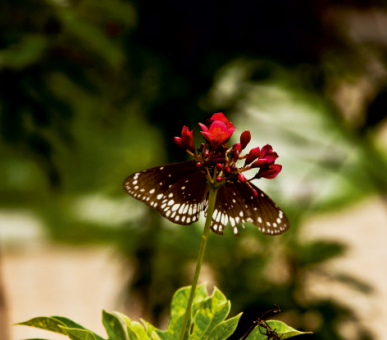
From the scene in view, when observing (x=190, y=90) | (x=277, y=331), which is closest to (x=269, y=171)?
(x=277, y=331)

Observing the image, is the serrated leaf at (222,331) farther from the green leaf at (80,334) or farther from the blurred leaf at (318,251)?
the blurred leaf at (318,251)

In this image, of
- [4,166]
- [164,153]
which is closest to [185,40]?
[164,153]

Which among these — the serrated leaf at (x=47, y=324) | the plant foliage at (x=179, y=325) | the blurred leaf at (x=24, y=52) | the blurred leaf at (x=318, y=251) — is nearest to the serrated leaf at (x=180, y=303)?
the plant foliage at (x=179, y=325)

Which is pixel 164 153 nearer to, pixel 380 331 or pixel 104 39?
pixel 104 39

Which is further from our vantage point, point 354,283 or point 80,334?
point 354,283

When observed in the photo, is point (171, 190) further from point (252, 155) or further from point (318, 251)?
point (318, 251)
